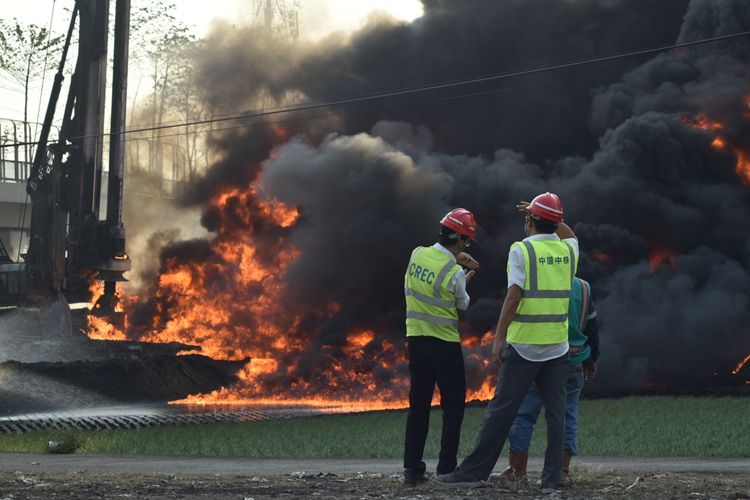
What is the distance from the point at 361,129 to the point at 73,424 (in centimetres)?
1785

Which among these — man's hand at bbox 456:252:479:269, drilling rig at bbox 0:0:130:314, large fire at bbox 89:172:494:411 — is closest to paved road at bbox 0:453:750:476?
man's hand at bbox 456:252:479:269

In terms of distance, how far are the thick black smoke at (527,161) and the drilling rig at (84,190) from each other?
17.1 ft

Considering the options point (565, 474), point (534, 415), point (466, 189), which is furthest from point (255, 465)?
point (466, 189)

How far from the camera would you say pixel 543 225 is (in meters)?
8.62

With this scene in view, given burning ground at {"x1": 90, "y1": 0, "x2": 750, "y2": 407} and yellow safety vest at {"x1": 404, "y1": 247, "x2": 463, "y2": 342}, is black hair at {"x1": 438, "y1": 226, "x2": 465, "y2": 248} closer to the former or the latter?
yellow safety vest at {"x1": 404, "y1": 247, "x2": 463, "y2": 342}

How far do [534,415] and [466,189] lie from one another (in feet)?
76.7

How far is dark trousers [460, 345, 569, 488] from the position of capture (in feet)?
27.7

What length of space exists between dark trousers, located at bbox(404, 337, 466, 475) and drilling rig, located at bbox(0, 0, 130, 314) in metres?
21.9

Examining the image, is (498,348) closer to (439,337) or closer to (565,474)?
(439,337)

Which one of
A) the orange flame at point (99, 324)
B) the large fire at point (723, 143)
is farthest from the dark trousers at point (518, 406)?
the large fire at point (723, 143)

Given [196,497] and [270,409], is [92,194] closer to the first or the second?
[270,409]

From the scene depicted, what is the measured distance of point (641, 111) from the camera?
31203mm

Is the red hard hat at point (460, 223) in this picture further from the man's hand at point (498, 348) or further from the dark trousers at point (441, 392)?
the man's hand at point (498, 348)

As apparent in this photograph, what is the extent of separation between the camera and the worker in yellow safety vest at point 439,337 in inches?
355
